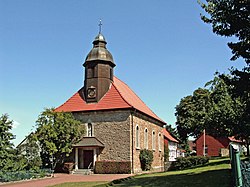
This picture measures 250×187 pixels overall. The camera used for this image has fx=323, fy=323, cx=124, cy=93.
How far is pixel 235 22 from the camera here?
13945 millimetres

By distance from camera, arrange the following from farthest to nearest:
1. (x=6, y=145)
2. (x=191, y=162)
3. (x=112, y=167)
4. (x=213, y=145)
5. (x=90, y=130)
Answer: (x=213, y=145), (x=90, y=130), (x=112, y=167), (x=191, y=162), (x=6, y=145)

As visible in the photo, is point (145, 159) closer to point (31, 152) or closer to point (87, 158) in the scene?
point (87, 158)

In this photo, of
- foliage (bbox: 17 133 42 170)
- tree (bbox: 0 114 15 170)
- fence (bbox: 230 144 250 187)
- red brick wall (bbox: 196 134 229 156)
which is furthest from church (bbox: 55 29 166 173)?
red brick wall (bbox: 196 134 229 156)

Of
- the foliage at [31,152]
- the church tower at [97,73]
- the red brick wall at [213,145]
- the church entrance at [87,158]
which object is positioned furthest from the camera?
the red brick wall at [213,145]

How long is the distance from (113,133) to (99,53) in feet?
30.9

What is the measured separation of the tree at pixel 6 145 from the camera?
25.4 metres

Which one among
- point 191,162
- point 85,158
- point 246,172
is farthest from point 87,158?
point 246,172

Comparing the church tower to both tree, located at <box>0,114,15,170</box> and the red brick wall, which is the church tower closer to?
tree, located at <box>0,114,15,170</box>

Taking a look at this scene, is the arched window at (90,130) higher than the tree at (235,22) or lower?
lower

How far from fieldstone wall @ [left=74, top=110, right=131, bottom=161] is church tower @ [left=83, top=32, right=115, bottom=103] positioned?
2661mm

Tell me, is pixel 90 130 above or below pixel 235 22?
below

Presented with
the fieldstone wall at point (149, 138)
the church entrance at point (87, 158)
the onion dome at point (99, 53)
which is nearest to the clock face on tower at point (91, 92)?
the onion dome at point (99, 53)

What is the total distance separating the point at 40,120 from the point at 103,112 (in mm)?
6646

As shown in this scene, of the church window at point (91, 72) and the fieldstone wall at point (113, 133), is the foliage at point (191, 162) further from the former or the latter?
the church window at point (91, 72)
